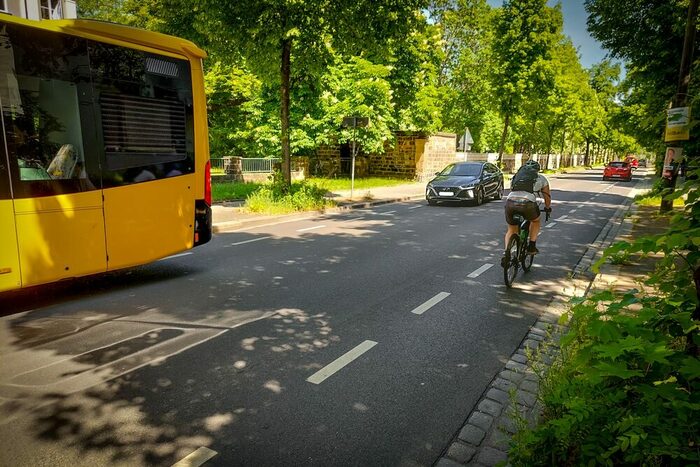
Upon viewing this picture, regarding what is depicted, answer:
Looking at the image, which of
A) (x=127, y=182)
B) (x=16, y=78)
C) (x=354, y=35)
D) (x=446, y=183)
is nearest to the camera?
(x=16, y=78)

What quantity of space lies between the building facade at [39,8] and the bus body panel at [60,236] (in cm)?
1574

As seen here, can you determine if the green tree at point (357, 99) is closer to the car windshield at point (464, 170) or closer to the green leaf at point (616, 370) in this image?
the car windshield at point (464, 170)

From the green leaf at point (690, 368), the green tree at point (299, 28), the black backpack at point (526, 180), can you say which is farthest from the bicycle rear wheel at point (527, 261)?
the green tree at point (299, 28)

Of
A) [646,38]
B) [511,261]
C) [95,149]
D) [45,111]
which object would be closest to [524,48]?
[646,38]

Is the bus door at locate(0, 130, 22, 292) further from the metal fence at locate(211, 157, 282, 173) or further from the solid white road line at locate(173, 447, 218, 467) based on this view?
the metal fence at locate(211, 157, 282, 173)

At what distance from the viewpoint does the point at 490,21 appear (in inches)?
1496

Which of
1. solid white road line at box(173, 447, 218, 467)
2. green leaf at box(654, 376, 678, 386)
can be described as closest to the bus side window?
solid white road line at box(173, 447, 218, 467)

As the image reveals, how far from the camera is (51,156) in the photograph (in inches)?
215

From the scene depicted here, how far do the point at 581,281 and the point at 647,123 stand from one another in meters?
4.84

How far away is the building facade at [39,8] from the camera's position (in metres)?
16.8

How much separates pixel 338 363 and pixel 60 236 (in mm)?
3849

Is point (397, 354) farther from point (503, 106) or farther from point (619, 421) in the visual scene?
point (503, 106)

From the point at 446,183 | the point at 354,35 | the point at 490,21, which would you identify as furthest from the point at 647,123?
the point at 490,21

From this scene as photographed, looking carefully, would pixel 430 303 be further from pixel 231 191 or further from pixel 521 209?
pixel 231 191
